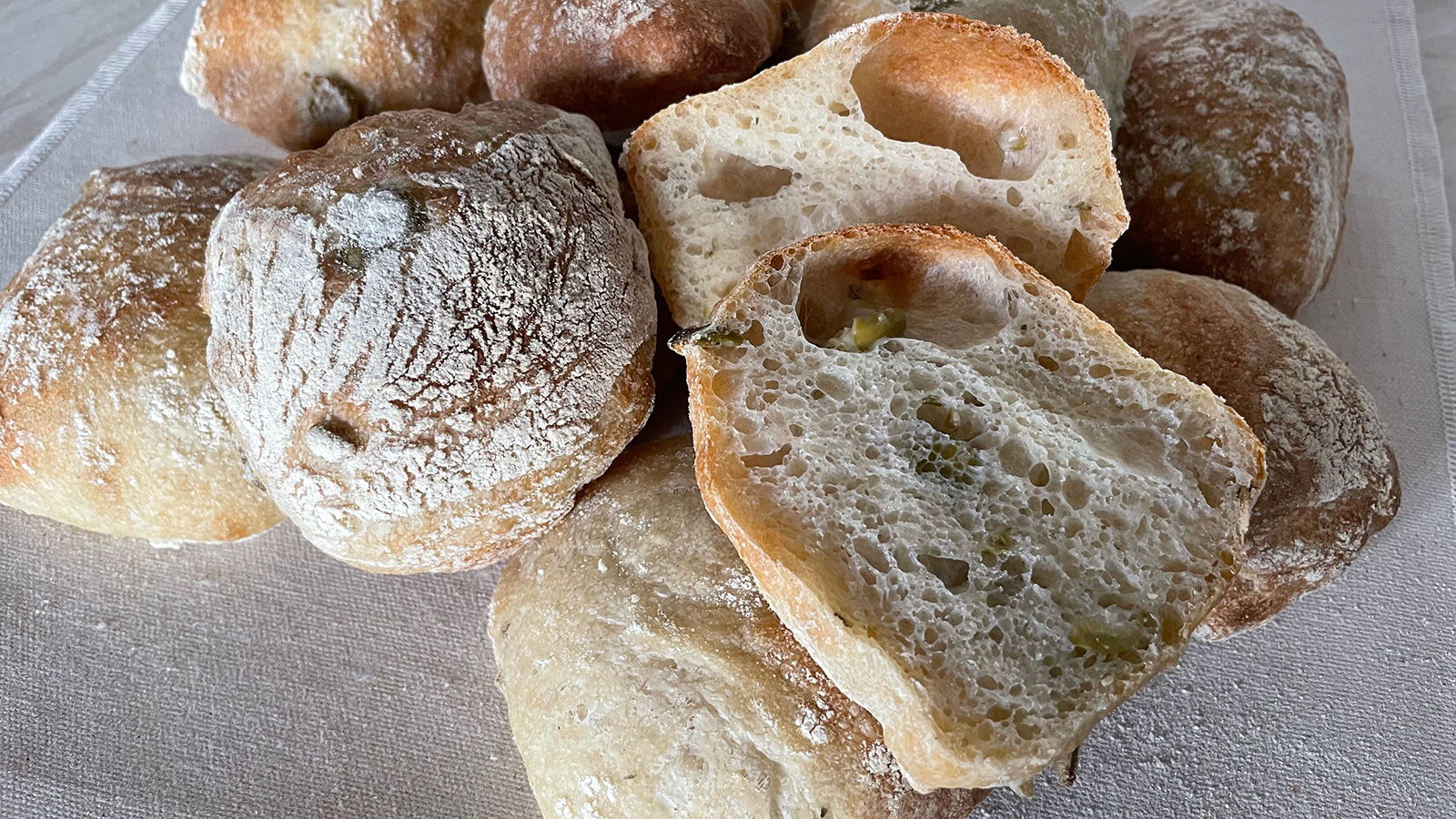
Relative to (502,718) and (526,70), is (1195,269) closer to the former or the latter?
(526,70)

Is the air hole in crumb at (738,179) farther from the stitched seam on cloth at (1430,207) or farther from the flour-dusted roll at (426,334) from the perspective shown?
the stitched seam on cloth at (1430,207)

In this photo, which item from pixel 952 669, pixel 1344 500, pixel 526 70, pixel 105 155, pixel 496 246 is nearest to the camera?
pixel 952 669

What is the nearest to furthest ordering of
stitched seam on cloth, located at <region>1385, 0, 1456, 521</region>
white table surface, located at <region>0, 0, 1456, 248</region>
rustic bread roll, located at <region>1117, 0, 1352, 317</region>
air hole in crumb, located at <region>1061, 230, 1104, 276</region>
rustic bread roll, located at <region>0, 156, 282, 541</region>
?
1. air hole in crumb, located at <region>1061, 230, 1104, 276</region>
2. rustic bread roll, located at <region>0, 156, 282, 541</region>
3. rustic bread roll, located at <region>1117, 0, 1352, 317</region>
4. stitched seam on cloth, located at <region>1385, 0, 1456, 521</region>
5. white table surface, located at <region>0, 0, 1456, 248</region>

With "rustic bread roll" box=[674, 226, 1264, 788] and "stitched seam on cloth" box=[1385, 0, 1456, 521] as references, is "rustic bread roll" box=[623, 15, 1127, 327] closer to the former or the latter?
"rustic bread roll" box=[674, 226, 1264, 788]

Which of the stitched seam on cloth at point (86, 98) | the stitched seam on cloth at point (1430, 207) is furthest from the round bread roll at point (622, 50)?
the stitched seam on cloth at point (1430, 207)

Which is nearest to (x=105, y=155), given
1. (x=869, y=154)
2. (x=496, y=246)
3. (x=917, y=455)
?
(x=496, y=246)

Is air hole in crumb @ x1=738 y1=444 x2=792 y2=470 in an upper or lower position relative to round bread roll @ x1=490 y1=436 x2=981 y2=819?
upper

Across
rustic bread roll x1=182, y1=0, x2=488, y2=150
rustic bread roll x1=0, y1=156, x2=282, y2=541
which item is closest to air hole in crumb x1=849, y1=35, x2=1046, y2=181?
rustic bread roll x1=182, y1=0, x2=488, y2=150
